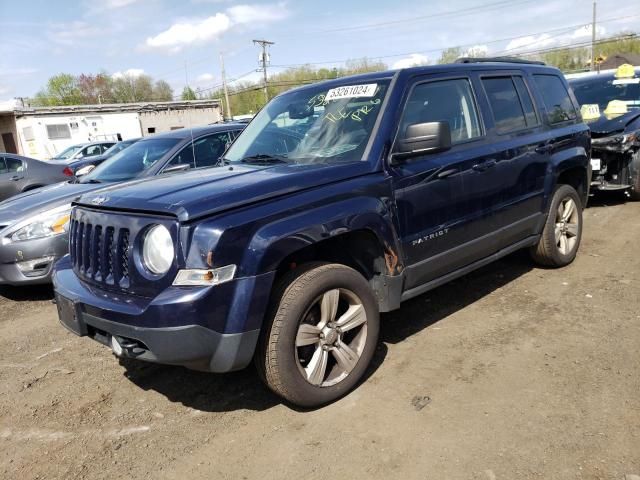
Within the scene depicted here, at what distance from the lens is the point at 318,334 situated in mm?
3055

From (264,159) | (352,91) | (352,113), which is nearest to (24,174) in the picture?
(264,159)

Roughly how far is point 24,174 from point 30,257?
658cm

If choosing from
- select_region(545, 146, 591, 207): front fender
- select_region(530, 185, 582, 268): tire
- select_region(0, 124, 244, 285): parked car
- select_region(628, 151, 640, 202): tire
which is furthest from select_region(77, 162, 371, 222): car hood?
select_region(628, 151, 640, 202): tire

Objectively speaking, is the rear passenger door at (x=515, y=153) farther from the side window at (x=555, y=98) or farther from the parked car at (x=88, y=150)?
the parked car at (x=88, y=150)

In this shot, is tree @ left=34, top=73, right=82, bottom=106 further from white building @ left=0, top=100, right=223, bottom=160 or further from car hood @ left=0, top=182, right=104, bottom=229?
car hood @ left=0, top=182, right=104, bottom=229

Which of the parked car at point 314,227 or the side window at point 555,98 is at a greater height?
the side window at point 555,98

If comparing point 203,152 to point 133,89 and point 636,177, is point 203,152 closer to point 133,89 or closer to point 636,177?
point 636,177

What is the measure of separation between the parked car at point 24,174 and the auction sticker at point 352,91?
8.77 meters

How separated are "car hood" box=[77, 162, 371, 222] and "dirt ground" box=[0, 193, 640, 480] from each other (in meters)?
1.28

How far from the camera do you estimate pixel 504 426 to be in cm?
282

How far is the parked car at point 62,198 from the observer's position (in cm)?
518

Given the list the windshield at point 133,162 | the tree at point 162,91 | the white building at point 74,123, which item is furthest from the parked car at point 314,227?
the tree at point 162,91

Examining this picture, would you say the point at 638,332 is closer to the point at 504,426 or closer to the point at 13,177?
the point at 504,426

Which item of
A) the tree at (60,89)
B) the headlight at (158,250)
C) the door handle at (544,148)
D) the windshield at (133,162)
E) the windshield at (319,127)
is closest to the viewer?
the headlight at (158,250)
